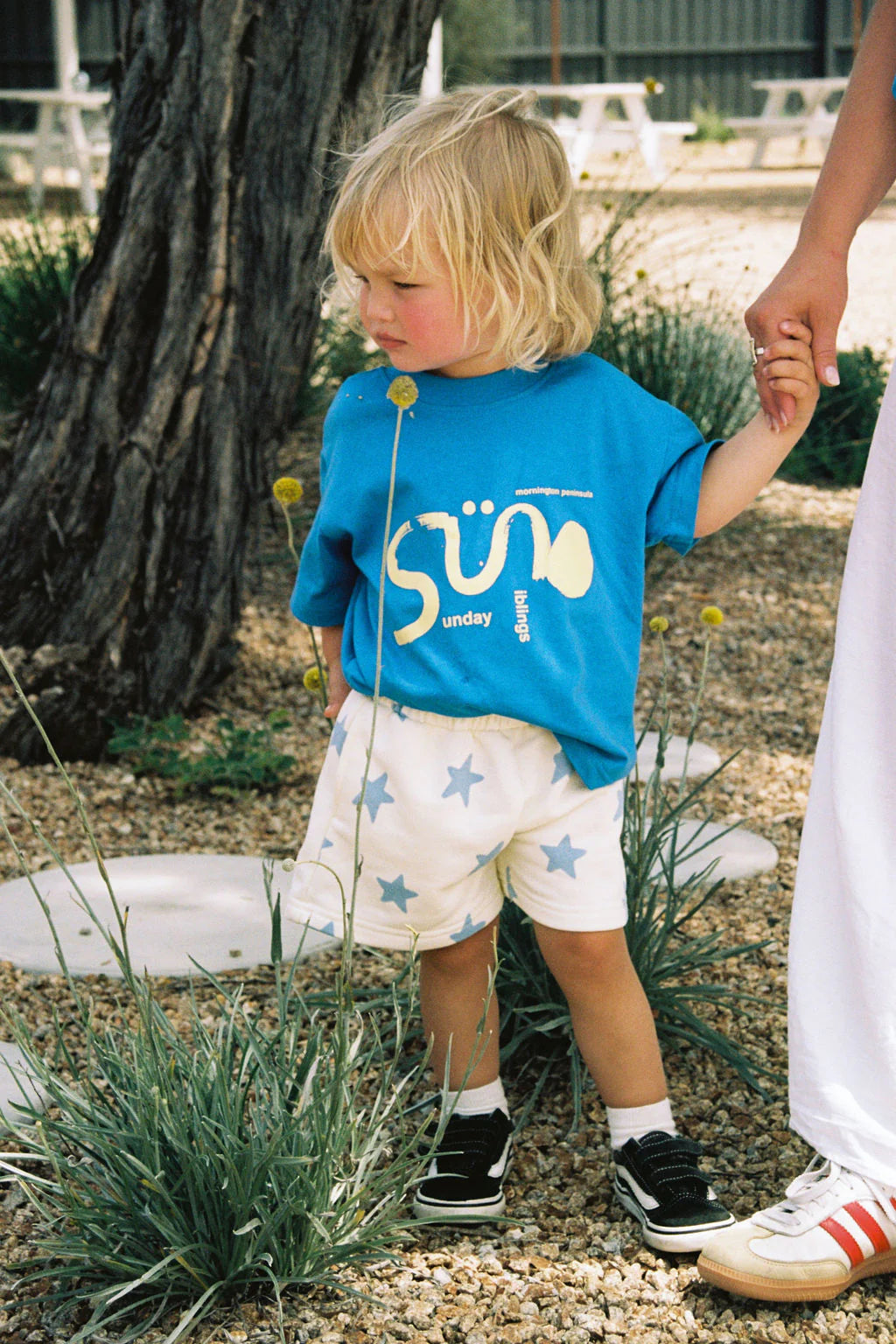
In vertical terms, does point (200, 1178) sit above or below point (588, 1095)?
above

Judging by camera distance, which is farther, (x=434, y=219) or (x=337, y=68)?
(x=337, y=68)

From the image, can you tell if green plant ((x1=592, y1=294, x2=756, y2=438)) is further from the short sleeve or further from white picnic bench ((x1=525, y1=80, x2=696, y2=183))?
white picnic bench ((x1=525, y1=80, x2=696, y2=183))

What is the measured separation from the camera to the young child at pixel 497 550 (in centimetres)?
163

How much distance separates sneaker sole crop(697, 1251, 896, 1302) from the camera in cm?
160

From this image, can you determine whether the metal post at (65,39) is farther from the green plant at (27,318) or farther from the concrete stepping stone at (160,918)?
the concrete stepping stone at (160,918)

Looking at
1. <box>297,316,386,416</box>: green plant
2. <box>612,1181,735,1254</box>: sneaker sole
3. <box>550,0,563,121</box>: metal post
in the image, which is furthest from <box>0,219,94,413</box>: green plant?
<box>550,0,563,121</box>: metal post

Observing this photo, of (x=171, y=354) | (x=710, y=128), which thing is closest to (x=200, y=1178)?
(x=171, y=354)

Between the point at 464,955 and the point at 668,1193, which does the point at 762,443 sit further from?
the point at 668,1193

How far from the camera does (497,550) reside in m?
1.67

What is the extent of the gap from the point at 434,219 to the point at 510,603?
42cm

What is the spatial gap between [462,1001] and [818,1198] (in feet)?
1.57

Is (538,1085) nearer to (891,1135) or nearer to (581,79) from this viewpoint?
(891,1135)

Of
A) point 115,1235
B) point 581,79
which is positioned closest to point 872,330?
point 115,1235

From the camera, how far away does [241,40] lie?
128 inches
